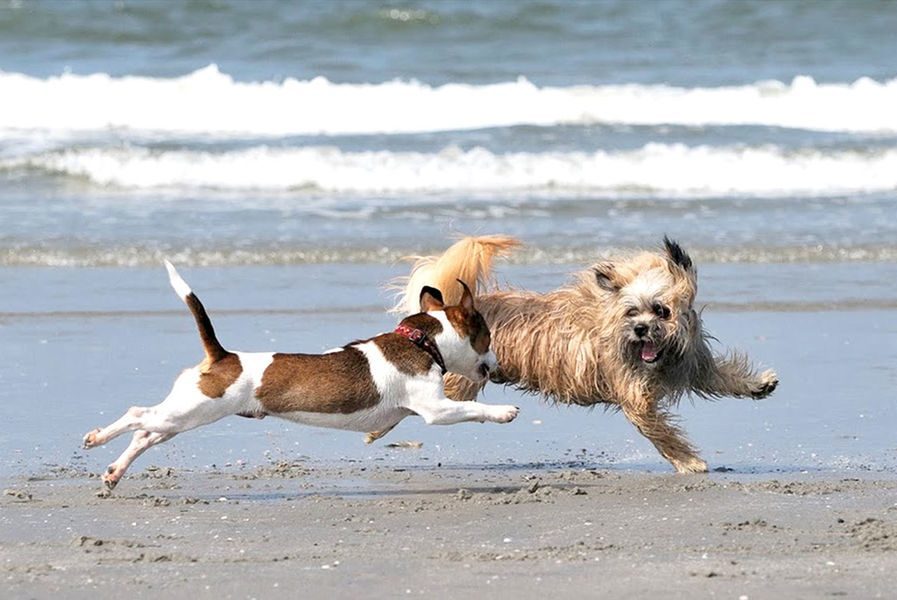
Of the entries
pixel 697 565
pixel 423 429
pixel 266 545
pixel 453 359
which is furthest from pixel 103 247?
pixel 697 565

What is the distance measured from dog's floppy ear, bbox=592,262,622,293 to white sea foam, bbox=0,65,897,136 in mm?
11725

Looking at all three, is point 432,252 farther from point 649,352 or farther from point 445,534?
point 445,534

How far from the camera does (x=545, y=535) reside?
5086mm

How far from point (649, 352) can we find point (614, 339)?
0.56 feet

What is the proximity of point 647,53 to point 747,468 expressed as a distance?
1643 cm

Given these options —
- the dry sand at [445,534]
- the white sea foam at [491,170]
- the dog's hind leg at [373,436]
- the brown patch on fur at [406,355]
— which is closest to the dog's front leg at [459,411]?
the brown patch on fur at [406,355]

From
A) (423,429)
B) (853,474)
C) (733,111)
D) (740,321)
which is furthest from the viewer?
(733,111)

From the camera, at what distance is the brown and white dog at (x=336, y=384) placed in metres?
5.68

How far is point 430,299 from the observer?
20.6ft

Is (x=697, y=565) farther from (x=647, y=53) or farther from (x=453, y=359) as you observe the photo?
(x=647, y=53)

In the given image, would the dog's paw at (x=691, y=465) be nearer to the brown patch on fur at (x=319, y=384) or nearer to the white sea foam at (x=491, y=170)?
the brown patch on fur at (x=319, y=384)

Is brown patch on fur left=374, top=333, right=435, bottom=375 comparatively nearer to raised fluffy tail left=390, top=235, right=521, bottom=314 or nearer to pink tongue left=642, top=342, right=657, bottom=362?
raised fluffy tail left=390, top=235, right=521, bottom=314

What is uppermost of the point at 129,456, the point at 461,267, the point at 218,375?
the point at 461,267

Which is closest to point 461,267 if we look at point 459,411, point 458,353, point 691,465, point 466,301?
point 466,301
